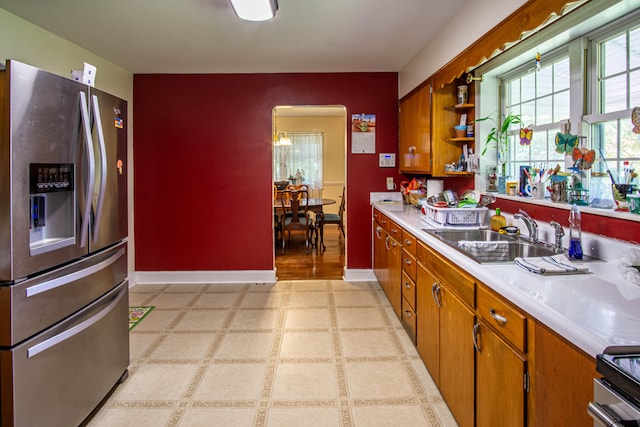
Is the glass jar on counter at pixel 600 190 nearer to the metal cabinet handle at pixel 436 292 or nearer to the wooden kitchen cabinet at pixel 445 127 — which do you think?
the metal cabinet handle at pixel 436 292

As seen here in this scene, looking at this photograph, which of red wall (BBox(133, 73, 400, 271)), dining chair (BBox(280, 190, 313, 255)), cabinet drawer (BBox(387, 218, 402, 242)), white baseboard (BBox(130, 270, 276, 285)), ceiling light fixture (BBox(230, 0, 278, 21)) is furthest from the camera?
dining chair (BBox(280, 190, 313, 255))

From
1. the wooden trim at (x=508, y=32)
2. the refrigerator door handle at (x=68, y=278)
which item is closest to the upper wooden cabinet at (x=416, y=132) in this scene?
Result: the wooden trim at (x=508, y=32)

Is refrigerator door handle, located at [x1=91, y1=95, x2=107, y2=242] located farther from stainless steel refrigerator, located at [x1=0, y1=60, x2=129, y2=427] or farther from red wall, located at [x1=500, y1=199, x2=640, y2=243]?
red wall, located at [x1=500, y1=199, x2=640, y2=243]

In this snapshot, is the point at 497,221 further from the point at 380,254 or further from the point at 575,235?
the point at 380,254

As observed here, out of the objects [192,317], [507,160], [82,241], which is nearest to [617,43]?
[507,160]

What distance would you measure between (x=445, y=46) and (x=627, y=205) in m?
1.81

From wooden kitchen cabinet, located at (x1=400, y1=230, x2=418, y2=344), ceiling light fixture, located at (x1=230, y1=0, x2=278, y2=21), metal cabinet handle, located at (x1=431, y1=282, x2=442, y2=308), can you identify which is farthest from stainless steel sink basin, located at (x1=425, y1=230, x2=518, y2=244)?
ceiling light fixture, located at (x1=230, y1=0, x2=278, y2=21)

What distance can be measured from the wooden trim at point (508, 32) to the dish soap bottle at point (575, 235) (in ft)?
2.71

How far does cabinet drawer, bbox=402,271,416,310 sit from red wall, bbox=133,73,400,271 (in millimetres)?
1713

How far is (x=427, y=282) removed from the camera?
233 centimetres

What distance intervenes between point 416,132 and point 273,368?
241cm

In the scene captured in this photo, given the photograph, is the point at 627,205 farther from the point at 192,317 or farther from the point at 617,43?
the point at 192,317

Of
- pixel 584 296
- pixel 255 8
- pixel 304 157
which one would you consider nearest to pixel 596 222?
pixel 584 296

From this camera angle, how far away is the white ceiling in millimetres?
2684
